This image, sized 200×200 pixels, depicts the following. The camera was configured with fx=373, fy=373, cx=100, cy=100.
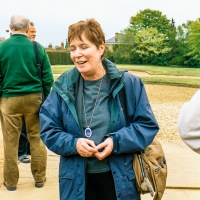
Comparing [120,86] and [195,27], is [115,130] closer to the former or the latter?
[120,86]

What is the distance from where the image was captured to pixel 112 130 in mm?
2414

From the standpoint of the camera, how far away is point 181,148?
6.31m

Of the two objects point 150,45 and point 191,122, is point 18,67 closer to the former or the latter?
point 191,122

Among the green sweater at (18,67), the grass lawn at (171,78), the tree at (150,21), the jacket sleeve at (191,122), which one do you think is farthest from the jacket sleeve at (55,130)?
the tree at (150,21)

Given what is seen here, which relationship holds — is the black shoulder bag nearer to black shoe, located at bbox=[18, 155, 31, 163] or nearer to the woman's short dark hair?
the woman's short dark hair

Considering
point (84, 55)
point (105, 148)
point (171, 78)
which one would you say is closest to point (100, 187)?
point (105, 148)

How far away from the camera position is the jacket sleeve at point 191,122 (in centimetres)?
137

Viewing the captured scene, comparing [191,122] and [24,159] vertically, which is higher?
[191,122]

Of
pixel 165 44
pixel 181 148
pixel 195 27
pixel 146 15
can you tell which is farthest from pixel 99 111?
pixel 146 15

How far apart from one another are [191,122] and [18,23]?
118 inches

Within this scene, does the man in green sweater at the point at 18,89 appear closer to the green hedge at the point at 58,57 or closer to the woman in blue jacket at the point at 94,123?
the woman in blue jacket at the point at 94,123

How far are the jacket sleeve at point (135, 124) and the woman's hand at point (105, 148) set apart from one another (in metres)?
0.03

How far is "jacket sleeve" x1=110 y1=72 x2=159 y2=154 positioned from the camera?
2359 millimetres

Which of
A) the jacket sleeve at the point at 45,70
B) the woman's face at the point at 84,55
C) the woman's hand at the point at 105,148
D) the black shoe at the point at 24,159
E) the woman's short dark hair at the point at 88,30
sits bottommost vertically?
the black shoe at the point at 24,159
